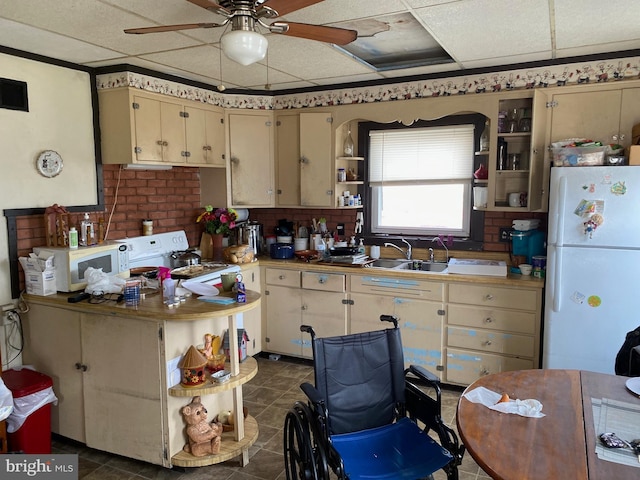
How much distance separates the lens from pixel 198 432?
258cm

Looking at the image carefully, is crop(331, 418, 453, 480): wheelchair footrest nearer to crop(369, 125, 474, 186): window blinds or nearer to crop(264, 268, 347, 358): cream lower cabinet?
crop(264, 268, 347, 358): cream lower cabinet

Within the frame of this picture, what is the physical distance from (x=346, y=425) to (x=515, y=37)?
2.40 meters

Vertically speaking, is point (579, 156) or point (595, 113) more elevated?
point (595, 113)

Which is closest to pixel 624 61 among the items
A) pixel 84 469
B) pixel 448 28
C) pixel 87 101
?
pixel 448 28

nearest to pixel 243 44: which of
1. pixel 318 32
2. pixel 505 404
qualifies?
pixel 318 32

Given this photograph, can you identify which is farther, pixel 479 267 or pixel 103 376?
pixel 479 267

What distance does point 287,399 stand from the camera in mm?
3527

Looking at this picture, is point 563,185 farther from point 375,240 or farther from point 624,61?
point 375,240

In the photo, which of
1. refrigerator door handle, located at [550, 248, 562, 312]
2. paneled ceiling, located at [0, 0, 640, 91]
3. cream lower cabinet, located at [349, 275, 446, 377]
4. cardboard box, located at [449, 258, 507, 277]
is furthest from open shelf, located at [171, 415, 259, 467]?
paneled ceiling, located at [0, 0, 640, 91]

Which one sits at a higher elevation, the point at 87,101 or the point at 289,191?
the point at 87,101

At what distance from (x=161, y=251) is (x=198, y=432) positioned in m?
1.80

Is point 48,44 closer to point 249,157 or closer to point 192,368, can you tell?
point 249,157

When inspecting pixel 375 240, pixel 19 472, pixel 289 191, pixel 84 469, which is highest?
pixel 289 191

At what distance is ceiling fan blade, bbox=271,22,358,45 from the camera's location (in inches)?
77.7
